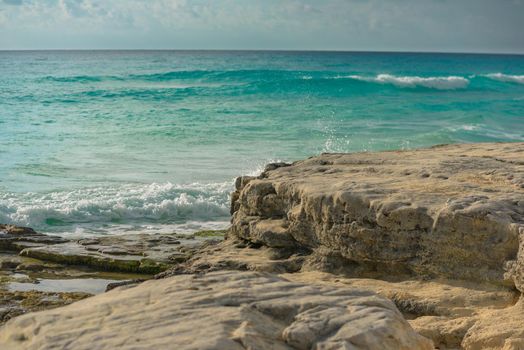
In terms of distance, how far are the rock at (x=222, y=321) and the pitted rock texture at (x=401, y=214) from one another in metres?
2.15

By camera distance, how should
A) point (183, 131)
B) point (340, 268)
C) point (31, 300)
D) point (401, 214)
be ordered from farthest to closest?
point (183, 131)
point (31, 300)
point (340, 268)
point (401, 214)

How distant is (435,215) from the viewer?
6.31 meters

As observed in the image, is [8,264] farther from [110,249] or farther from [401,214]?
[401,214]

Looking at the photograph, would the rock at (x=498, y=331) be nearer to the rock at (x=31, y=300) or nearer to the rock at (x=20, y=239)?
the rock at (x=31, y=300)

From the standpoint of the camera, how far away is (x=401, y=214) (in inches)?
255

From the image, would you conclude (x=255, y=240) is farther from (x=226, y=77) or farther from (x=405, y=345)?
(x=226, y=77)

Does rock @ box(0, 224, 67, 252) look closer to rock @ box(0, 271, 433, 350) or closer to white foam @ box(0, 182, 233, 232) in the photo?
white foam @ box(0, 182, 233, 232)

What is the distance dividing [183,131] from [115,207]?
1280 cm

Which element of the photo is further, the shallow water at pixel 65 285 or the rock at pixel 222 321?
the shallow water at pixel 65 285

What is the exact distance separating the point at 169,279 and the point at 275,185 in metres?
3.66

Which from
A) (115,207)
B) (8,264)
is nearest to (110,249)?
(8,264)

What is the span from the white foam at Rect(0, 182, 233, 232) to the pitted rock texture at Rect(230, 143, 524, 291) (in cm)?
592

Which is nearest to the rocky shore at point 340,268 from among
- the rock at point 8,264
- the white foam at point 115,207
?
the rock at point 8,264

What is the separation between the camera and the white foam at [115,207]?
13977mm
